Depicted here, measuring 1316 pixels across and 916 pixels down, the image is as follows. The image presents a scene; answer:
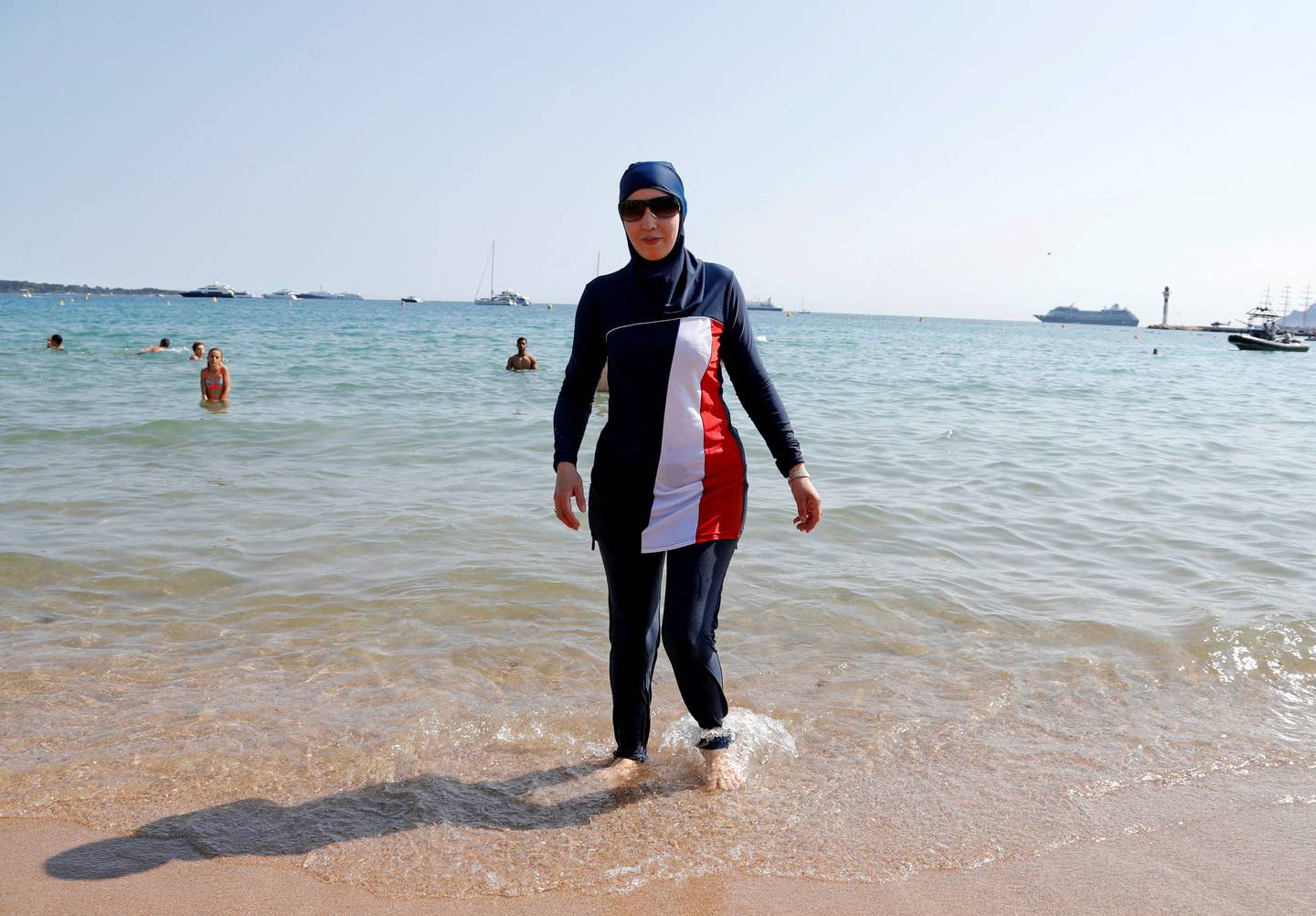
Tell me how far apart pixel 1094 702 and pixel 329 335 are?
40879 mm

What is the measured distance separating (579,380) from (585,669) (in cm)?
180

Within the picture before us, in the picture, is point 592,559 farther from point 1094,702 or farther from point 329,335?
point 329,335

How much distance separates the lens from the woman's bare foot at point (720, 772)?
3.15m

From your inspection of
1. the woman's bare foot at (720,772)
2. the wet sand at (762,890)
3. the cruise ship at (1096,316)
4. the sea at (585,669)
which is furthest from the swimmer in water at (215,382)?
the cruise ship at (1096,316)

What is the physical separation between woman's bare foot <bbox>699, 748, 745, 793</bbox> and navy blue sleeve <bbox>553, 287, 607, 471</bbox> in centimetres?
111

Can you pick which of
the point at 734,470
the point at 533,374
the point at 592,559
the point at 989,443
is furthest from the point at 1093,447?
the point at 533,374

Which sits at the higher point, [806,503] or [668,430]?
[668,430]

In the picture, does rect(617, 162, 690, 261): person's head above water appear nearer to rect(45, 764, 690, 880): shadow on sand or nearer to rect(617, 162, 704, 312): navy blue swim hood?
rect(617, 162, 704, 312): navy blue swim hood

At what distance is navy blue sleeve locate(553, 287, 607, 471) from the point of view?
2943 mm

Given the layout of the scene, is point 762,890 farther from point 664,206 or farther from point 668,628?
point 664,206

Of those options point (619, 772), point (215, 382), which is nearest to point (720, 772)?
point (619, 772)

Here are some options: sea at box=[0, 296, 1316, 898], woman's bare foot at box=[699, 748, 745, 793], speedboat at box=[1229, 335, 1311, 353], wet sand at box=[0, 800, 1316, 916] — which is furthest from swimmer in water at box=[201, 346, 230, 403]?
speedboat at box=[1229, 335, 1311, 353]

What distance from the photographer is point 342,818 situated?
9.48ft

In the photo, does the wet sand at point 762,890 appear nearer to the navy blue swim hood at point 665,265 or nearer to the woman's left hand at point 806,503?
the woman's left hand at point 806,503
